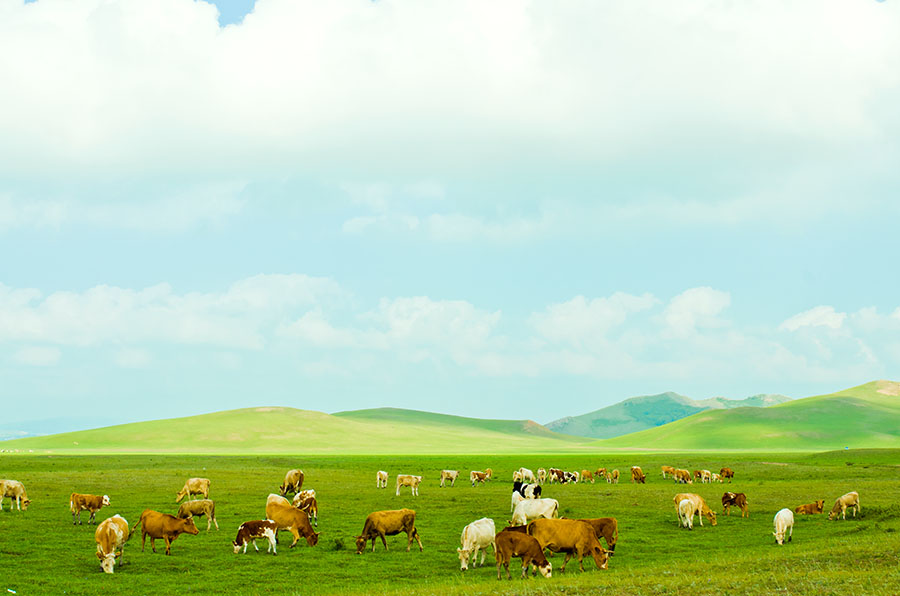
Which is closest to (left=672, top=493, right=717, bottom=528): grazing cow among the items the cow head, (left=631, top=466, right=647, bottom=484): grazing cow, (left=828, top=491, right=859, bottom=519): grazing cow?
(left=828, top=491, right=859, bottom=519): grazing cow

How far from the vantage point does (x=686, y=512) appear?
105 ft

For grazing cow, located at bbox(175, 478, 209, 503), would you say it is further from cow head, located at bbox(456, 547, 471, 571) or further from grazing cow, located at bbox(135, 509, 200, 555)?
cow head, located at bbox(456, 547, 471, 571)

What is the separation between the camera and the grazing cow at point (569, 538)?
73.3ft

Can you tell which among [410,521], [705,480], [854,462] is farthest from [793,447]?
[410,521]

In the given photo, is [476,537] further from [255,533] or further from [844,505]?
[844,505]

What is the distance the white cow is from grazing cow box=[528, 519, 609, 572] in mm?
10630

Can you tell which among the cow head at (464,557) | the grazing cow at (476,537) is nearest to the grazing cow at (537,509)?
Answer: the grazing cow at (476,537)

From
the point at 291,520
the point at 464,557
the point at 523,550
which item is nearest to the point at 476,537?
the point at 464,557

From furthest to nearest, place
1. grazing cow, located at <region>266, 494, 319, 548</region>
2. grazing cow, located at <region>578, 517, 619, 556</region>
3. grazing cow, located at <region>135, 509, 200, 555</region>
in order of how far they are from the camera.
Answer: grazing cow, located at <region>266, 494, 319, 548</region> → grazing cow, located at <region>135, 509, 200, 555</region> → grazing cow, located at <region>578, 517, 619, 556</region>

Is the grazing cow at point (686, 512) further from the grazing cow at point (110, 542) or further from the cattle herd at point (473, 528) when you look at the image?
the grazing cow at point (110, 542)

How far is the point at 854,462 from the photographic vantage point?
88812 millimetres

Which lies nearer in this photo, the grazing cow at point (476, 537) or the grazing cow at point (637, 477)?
the grazing cow at point (476, 537)

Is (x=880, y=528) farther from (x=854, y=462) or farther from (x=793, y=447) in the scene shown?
(x=793, y=447)

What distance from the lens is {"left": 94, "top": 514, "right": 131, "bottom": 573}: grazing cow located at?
23.0 metres
